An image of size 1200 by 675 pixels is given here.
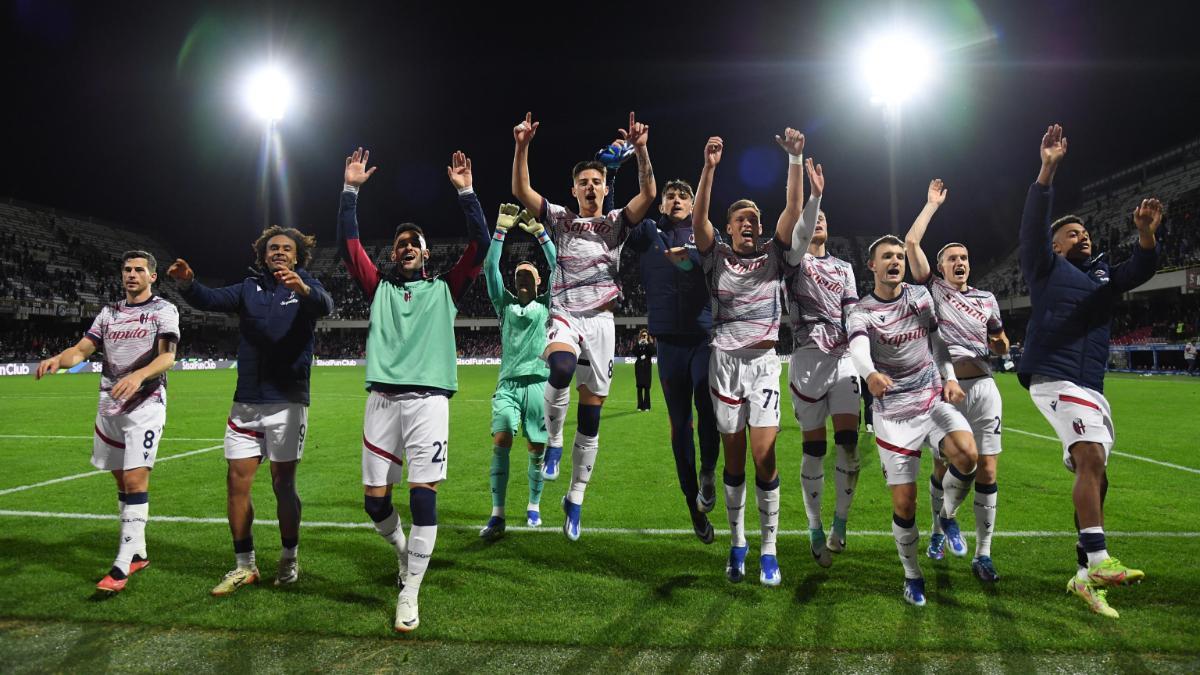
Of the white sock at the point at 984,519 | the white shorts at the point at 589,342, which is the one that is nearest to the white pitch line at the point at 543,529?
the white sock at the point at 984,519

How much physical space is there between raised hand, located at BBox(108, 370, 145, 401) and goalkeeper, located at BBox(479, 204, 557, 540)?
277cm

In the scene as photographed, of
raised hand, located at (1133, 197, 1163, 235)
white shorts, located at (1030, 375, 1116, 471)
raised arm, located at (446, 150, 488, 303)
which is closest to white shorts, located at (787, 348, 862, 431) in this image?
white shorts, located at (1030, 375, 1116, 471)

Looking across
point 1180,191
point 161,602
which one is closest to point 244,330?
point 161,602

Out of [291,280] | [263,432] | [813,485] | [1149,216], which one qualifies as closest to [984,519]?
[813,485]

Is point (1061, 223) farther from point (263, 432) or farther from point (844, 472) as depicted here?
point (263, 432)

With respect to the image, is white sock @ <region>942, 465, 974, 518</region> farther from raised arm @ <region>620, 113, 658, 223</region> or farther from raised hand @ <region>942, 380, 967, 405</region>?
raised arm @ <region>620, 113, 658, 223</region>

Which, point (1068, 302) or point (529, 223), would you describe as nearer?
point (1068, 302)

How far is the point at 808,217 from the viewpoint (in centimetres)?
462

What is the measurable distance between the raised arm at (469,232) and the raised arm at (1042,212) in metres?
3.70

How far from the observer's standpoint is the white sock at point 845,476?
5.32 meters

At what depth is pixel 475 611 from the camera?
4164mm

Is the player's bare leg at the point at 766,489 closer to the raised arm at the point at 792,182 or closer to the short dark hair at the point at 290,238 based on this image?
the raised arm at the point at 792,182

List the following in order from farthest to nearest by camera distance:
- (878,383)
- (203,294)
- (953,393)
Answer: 1. (203,294)
2. (953,393)
3. (878,383)

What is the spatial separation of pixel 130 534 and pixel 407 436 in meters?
2.26
